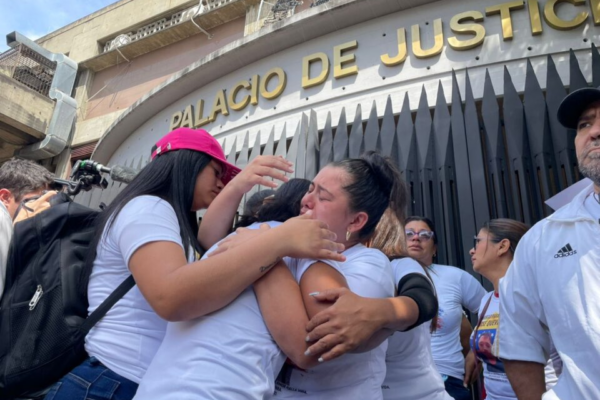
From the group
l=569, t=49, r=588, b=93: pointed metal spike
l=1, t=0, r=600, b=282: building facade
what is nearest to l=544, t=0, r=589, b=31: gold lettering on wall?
l=1, t=0, r=600, b=282: building facade

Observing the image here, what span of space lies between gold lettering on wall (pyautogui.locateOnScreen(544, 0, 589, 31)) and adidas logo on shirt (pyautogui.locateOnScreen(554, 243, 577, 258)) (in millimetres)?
4755

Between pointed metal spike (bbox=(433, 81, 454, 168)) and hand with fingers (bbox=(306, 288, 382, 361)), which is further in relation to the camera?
pointed metal spike (bbox=(433, 81, 454, 168))

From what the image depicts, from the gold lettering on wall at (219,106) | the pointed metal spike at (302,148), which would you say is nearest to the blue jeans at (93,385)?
the pointed metal spike at (302,148)

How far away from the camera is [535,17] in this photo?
534 centimetres

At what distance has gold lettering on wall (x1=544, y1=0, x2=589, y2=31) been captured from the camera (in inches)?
203

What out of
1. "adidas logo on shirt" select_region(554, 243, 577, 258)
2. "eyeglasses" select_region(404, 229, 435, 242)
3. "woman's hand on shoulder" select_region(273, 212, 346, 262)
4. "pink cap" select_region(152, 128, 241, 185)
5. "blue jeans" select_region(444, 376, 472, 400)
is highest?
"eyeglasses" select_region(404, 229, 435, 242)

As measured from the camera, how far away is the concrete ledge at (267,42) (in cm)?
622

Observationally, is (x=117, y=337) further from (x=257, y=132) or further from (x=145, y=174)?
(x=257, y=132)

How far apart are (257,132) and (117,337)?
17.3 ft

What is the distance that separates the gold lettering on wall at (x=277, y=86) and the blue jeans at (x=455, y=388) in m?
4.59

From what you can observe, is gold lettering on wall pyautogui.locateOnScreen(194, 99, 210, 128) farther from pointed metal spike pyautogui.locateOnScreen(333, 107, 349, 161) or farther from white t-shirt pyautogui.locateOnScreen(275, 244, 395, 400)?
white t-shirt pyautogui.locateOnScreen(275, 244, 395, 400)

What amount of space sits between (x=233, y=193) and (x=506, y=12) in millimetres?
5170

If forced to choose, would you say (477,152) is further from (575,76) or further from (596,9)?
(596,9)

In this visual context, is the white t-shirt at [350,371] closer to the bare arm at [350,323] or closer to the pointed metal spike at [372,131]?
the bare arm at [350,323]
